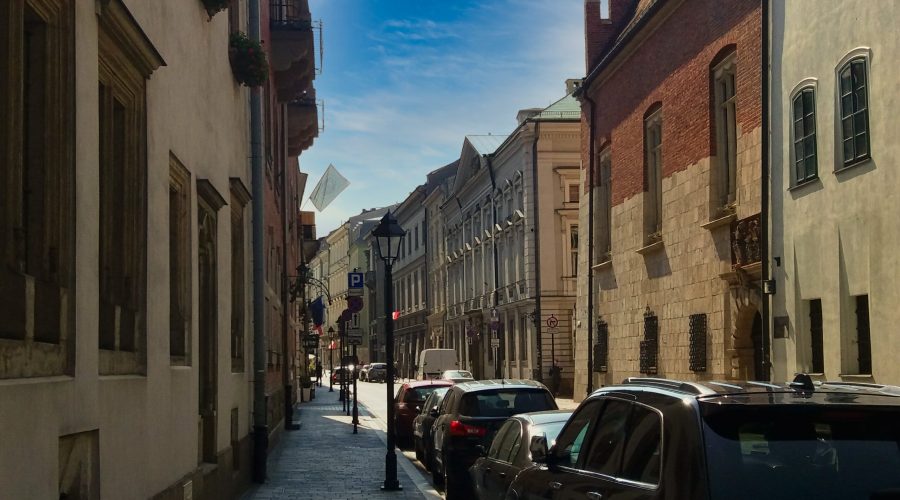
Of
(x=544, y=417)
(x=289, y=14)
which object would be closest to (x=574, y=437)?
(x=544, y=417)

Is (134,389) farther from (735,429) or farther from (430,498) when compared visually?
(430,498)

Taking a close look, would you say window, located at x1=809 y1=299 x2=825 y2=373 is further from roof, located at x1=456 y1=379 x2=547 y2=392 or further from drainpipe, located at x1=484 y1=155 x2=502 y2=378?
drainpipe, located at x1=484 y1=155 x2=502 y2=378

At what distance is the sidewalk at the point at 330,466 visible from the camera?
15422 millimetres

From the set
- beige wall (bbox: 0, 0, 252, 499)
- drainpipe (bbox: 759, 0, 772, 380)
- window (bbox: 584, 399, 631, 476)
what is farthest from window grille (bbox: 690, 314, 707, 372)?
window (bbox: 584, 399, 631, 476)

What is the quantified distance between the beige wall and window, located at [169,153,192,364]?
207mm

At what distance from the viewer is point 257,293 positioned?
17250mm

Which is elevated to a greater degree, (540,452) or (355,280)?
(355,280)

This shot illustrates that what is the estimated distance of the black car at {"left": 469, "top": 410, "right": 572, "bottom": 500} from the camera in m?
8.86

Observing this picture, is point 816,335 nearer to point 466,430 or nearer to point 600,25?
point 466,430

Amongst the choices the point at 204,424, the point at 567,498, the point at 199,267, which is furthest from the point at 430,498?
the point at 567,498

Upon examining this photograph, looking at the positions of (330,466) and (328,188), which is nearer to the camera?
(330,466)

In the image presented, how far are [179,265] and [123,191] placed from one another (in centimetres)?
223

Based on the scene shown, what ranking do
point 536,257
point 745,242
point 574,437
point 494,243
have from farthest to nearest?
point 494,243
point 536,257
point 745,242
point 574,437

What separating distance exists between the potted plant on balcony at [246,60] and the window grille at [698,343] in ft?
37.1
